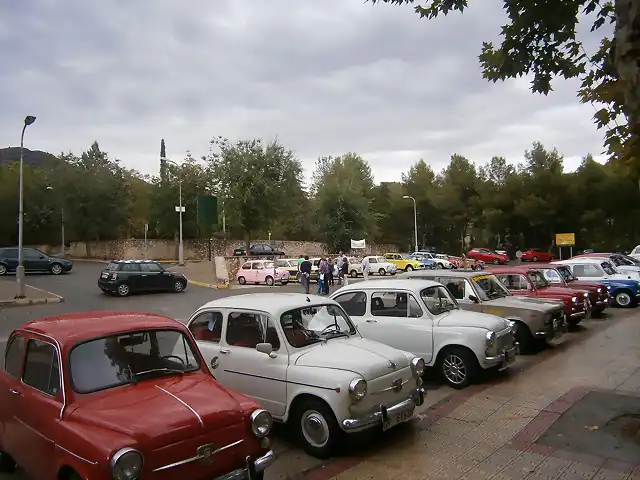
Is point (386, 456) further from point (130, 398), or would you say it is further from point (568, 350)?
point (568, 350)

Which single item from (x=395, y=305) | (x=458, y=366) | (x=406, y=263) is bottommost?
(x=458, y=366)

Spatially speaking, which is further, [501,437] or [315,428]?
[501,437]

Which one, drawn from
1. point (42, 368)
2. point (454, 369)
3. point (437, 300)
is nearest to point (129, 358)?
point (42, 368)

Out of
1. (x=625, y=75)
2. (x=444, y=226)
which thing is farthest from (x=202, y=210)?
(x=444, y=226)

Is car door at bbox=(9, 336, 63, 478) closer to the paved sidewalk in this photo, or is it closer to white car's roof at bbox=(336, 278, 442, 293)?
white car's roof at bbox=(336, 278, 442, 293)

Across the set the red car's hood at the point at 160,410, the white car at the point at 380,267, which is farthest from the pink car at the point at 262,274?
the red car's hood at the point at 160,410

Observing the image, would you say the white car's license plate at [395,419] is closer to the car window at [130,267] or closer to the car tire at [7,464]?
the car tire at [7,464]

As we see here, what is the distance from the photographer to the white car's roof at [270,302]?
627 cm

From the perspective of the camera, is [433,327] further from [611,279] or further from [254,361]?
[611,279]

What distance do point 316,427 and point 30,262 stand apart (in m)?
31.3

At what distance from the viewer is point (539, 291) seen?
479 inches

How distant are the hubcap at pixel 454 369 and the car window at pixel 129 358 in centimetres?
448

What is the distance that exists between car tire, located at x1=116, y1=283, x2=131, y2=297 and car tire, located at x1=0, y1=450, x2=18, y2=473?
60.1 ft

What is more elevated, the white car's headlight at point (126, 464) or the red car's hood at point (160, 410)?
the red car's hood at point (160, 410)
